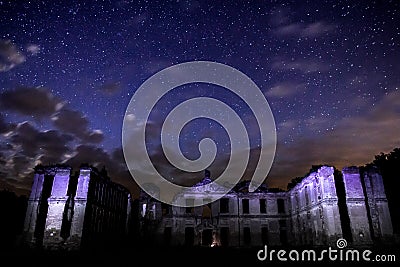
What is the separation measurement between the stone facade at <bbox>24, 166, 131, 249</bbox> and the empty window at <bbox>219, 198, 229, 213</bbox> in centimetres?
1358

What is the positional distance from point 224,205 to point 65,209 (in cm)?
1825

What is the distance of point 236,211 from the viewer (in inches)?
1339

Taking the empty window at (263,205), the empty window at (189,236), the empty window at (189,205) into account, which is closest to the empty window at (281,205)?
the empty window at (263,205)

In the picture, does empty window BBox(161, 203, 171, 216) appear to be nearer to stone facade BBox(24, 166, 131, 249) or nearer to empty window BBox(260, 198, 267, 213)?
stone facade BBox(24, 166, 131, 249)

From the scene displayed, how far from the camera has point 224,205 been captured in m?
35.2

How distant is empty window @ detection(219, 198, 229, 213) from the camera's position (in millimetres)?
34594

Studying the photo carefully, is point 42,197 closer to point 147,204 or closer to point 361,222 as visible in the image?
point 147,204

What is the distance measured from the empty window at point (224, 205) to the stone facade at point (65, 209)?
13.6m

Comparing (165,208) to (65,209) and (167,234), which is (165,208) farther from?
(65,209)

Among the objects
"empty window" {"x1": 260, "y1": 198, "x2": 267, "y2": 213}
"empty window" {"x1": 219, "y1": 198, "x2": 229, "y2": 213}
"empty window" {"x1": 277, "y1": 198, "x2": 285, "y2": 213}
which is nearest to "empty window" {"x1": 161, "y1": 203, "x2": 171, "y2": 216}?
"empty window" {"x1": 219, "y1": 198, "x2": 229, "y2": 213}

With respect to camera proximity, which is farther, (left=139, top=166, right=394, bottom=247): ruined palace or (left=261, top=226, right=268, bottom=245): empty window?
(left=261, top=226, right=268, bottom=245): empty window

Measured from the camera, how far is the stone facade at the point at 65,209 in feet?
76.3

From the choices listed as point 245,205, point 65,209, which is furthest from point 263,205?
point 65,209

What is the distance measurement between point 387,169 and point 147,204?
27.2m
